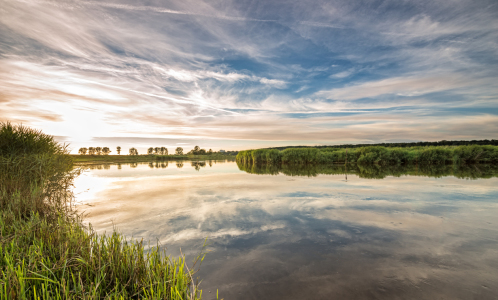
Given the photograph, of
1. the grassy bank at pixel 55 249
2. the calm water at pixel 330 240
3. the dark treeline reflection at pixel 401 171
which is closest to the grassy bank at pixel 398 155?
the dark treeline reflection at pixel 401 171

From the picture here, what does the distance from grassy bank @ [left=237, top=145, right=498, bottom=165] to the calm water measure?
23943 mm

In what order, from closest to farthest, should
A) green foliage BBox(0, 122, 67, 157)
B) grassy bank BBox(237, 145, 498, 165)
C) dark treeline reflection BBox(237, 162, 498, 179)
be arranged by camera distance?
green foliage BBox(0, 122, 67, 157) → dark treeline reflection BBox(237, 162, 498, 179) → grassy bank BBox(237, 145, 498, 165)

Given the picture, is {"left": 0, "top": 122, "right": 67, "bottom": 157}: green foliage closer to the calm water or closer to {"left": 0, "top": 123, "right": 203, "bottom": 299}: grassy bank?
{"left": 0, "top": 123, "right": 203, "bottom": 299}: grassy bank

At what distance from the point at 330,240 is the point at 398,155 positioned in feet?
110

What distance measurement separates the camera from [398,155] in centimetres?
3206

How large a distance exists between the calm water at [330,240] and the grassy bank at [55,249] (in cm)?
81

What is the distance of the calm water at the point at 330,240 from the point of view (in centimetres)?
323

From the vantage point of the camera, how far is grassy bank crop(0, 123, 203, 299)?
8.20 ft

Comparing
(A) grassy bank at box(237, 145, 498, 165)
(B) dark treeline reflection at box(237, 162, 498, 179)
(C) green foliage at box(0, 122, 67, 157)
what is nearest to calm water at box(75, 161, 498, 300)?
(C) green foliage at box(0, 122, 67, 157)

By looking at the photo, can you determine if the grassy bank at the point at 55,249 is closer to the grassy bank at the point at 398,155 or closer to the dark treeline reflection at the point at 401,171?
the dark treeline reflection at the point at 401,171

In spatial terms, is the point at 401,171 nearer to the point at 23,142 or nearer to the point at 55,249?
the point at 55,249

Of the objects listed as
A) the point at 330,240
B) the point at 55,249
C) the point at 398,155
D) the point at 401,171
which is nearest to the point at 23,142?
the point at 55,249

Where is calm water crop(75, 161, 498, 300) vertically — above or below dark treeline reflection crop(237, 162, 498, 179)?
below

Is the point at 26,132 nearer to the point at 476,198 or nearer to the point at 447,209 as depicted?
the point at 447,209
